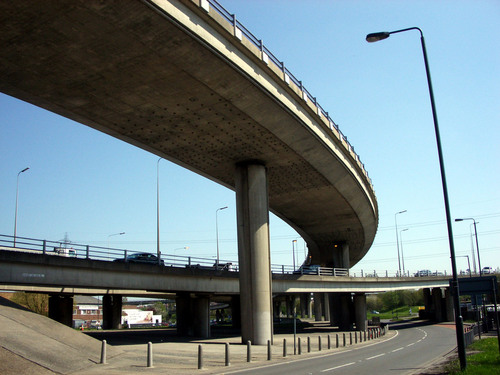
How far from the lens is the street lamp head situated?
50.9 ft

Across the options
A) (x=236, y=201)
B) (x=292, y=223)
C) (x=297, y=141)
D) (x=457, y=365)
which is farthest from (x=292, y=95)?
(x=292, y=223)

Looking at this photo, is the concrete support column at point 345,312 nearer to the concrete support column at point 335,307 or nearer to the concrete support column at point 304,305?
the concrete support column at point 335,307

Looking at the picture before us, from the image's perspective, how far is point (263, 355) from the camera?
21.9 metres

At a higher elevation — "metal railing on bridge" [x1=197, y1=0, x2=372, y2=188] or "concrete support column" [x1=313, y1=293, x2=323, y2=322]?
"metal railing on bridge" [x1=197, y1=0, x2=372, y2=188]

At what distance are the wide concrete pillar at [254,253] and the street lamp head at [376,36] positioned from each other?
16.5 meters

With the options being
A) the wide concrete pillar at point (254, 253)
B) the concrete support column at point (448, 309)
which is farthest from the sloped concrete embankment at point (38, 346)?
the concrete support column at point (448, 309)

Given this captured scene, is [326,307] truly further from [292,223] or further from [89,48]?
[89,48]

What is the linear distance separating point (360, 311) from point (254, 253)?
25726 mm

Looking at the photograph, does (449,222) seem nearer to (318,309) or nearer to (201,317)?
(201,317)

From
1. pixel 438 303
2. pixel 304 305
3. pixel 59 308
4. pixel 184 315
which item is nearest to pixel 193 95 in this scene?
pixel 184 315

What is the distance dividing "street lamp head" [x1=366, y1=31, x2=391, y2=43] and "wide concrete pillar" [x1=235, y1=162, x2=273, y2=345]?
1649cm

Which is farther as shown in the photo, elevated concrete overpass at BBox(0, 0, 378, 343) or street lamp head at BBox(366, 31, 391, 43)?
elevated concrete overpass at BBox(0, 0, 378, 343)

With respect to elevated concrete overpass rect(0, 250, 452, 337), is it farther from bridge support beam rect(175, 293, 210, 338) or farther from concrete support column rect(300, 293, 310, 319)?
concrete support column rect(300, 293, 310, 319)

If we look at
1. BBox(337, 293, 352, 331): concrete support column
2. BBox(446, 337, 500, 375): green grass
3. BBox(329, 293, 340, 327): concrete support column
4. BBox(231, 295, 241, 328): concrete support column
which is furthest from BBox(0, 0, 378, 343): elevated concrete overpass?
BBox(231, 295, 241, 328): concrete support column
